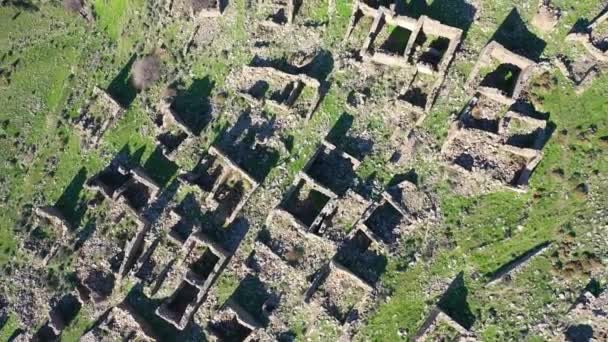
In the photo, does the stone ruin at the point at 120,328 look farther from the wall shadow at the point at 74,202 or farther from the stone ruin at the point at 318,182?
the stone ruin at the point at 318,182

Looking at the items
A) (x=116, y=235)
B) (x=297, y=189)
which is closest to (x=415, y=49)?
(x=297, y=189)

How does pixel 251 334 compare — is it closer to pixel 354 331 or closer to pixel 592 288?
pixel 354 331

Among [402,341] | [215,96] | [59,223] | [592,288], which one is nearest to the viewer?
[592,288]

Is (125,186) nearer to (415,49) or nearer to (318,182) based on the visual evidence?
(318,182)

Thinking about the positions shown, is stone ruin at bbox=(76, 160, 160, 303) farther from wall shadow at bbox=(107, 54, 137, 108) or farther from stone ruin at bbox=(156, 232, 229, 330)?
wall shadow at bbox=(107, 54, 137, 108)

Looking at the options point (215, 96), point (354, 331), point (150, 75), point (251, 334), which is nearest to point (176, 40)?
point (150, 75)
